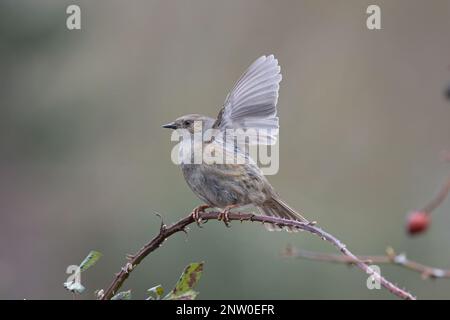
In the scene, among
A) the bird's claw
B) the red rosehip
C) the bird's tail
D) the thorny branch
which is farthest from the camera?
the bird's tail

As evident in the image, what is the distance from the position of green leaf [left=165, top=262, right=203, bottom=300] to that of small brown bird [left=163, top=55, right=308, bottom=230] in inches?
66.7

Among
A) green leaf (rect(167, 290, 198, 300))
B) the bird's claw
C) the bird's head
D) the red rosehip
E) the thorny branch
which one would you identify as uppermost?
the bird's head

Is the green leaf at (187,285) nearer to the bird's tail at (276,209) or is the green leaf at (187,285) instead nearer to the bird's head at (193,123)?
the bird's tail at (276,209)

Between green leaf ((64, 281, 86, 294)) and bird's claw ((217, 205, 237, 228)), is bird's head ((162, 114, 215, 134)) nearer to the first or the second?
bird's claw ((217, 205, 237, 228))

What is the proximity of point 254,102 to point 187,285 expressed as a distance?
7.00 feet

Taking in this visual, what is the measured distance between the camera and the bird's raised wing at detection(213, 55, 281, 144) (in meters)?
4.10

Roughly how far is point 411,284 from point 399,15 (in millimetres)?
4447

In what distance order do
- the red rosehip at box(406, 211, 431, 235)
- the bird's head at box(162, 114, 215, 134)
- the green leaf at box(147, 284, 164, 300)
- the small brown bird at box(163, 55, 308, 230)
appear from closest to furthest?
the red rosehip at box(406, 211, 431, 235)
the green leaf at box(147, 284, 164, 300)
the small brown bird at box(163, 55, 308, 230)
the bird's head at box(162, 114, 215, 134)

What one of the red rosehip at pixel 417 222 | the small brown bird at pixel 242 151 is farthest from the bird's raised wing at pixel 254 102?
the red rosehip at pixel 417 222

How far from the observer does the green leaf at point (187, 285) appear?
208cm

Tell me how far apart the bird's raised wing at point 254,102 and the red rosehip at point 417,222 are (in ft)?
7.82

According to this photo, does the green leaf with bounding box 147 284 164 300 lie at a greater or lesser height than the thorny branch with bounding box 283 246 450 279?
lesser

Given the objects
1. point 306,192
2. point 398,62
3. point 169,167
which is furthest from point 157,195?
point 398,62

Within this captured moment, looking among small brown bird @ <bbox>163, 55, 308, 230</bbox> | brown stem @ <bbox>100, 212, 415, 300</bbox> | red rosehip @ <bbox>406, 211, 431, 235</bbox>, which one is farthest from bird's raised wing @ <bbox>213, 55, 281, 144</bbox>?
red rosehip @ <bbox>406, 211, 431, 235</bbox>
